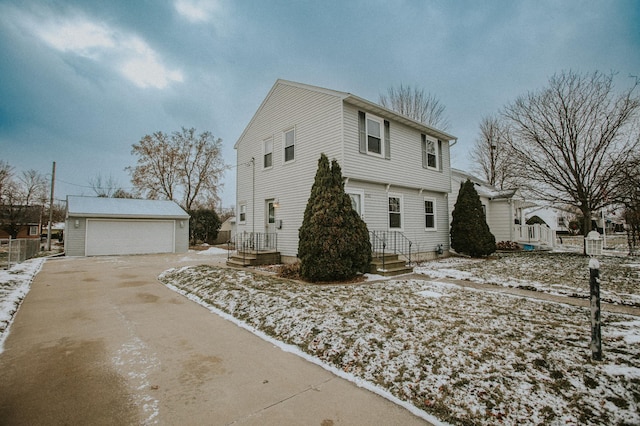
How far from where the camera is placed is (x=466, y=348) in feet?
11.1

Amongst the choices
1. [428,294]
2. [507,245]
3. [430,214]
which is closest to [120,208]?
[430,214]

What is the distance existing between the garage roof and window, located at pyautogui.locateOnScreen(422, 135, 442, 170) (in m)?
16.2

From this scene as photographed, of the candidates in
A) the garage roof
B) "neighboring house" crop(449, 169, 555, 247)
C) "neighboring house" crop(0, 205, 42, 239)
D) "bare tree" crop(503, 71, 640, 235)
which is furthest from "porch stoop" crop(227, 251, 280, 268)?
"neighboring house" crop(0, 205, 42, 239)

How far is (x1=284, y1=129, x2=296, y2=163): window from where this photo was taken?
37.3ft

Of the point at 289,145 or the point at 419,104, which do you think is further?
the point at 419,104

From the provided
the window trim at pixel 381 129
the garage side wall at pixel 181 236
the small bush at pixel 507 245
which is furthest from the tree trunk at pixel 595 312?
the garage side wall at pixel 181 236

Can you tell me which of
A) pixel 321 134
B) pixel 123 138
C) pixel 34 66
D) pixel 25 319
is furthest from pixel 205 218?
pixel 25 319

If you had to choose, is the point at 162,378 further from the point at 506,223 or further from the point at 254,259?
the point at 506,223

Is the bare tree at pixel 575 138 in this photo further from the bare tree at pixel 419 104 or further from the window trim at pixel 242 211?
the window trim at pixel 242 211

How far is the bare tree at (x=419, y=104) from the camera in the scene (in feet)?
76.4

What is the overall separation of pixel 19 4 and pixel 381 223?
14.5 metres

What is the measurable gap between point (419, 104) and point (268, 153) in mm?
16030

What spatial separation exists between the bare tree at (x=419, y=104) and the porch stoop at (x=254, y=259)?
57.3ft

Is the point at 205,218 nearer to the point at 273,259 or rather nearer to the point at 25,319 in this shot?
the point at 273,259
